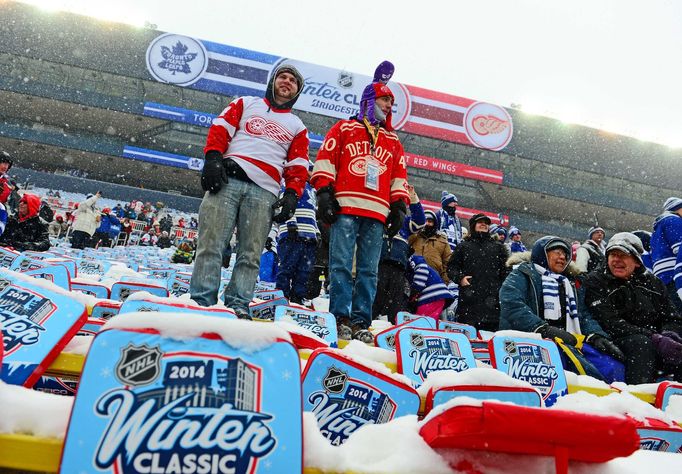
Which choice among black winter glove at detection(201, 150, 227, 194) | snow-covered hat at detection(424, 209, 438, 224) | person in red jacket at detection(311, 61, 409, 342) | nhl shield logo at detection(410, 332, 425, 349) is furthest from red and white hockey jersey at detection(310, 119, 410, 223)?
snow-covered hat at detection(424, 209, 438, 224)

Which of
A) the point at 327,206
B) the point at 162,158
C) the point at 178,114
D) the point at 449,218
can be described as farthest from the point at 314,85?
the point at 327,206

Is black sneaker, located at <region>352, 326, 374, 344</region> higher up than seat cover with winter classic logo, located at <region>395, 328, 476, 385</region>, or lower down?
higher up

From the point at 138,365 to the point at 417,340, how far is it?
1.58 metres

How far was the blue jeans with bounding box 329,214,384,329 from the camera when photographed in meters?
2.98

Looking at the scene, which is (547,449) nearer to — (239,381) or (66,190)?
(239,381)

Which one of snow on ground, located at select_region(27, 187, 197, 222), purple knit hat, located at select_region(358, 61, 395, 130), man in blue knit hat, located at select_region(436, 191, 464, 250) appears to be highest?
snow on ground, located at select_region(27, 187, 197, 222)

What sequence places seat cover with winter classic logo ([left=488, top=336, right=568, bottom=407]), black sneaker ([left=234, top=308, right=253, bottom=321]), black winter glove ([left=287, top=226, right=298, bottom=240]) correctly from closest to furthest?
seat cover with winter classic logo ([left=488, top=336, right=568, bottom=407]) → black sneaker ([left=234, top=308, right=253, bottom=321]) → black winter glove ([left=287, top=226, right=298, bottom=240])

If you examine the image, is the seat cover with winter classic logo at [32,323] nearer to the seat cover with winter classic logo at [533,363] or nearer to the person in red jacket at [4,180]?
the seat cover with winter classic logo at [533,363]

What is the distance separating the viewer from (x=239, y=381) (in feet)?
2.63

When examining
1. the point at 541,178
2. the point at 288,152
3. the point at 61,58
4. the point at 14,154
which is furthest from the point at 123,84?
the point at 288,152

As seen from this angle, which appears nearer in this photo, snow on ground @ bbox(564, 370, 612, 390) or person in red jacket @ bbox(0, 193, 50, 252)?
snow on ground @ bbox(564, 370, 612, 390)

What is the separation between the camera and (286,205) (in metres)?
2.83

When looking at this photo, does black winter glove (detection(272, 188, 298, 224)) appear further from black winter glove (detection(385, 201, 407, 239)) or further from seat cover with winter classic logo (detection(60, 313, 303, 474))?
seat cover with winter classic logo (detection(60, 313, 303, 474))

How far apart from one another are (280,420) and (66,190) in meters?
26.4
